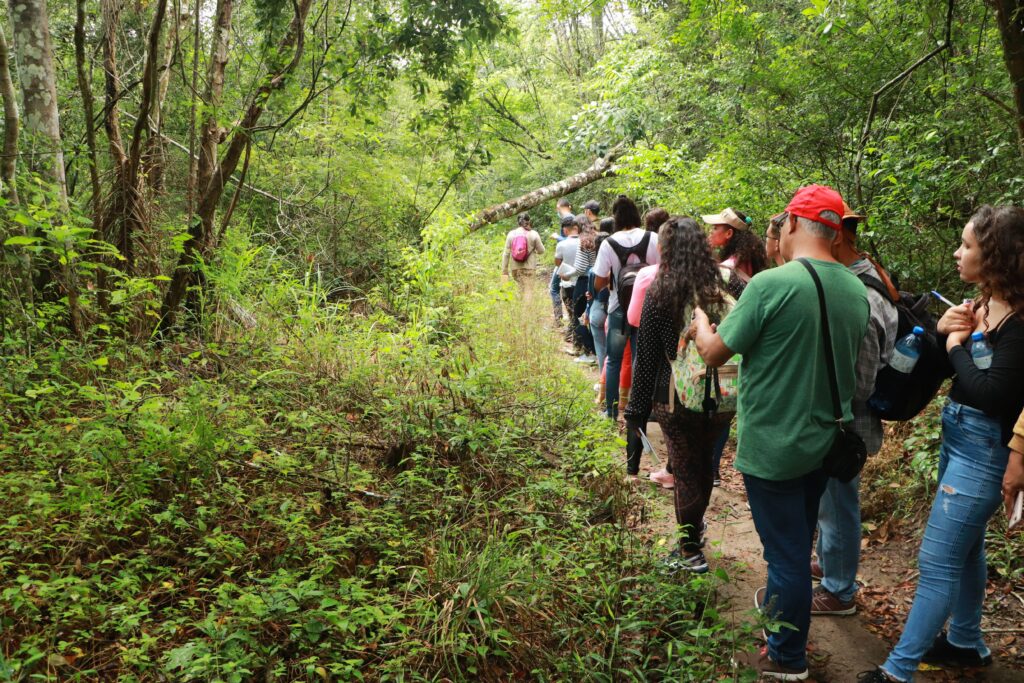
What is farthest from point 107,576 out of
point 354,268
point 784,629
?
point 354,268

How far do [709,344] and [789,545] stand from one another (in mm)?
942

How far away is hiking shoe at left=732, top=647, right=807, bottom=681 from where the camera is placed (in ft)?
9.80

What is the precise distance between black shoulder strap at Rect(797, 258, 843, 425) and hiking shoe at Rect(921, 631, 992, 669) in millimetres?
1351

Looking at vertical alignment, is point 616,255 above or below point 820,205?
below

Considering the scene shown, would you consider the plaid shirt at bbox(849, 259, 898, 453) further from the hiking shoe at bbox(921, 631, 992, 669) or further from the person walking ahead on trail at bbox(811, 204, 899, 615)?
the hiking shoe at bbox(921, 631, 992, 669)

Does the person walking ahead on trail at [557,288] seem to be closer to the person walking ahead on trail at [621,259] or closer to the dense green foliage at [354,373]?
the dense green foliage at [354,373]

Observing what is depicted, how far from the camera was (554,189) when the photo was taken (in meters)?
14.5

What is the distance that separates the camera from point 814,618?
142 inches

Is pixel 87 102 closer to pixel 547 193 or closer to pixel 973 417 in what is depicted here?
pixel 973 417

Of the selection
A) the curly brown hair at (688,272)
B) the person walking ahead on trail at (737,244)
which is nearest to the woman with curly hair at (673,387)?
the curly brown hair at (688,272)

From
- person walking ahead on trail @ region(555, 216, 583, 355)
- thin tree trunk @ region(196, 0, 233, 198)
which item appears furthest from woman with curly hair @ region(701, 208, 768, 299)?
thin tree trunk @ region(196, 0, 233, 198)

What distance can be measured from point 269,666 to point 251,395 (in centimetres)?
309

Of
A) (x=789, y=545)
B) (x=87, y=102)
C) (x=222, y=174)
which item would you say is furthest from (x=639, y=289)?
(x=87, y=102)

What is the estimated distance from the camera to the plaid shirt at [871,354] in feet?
9.83
